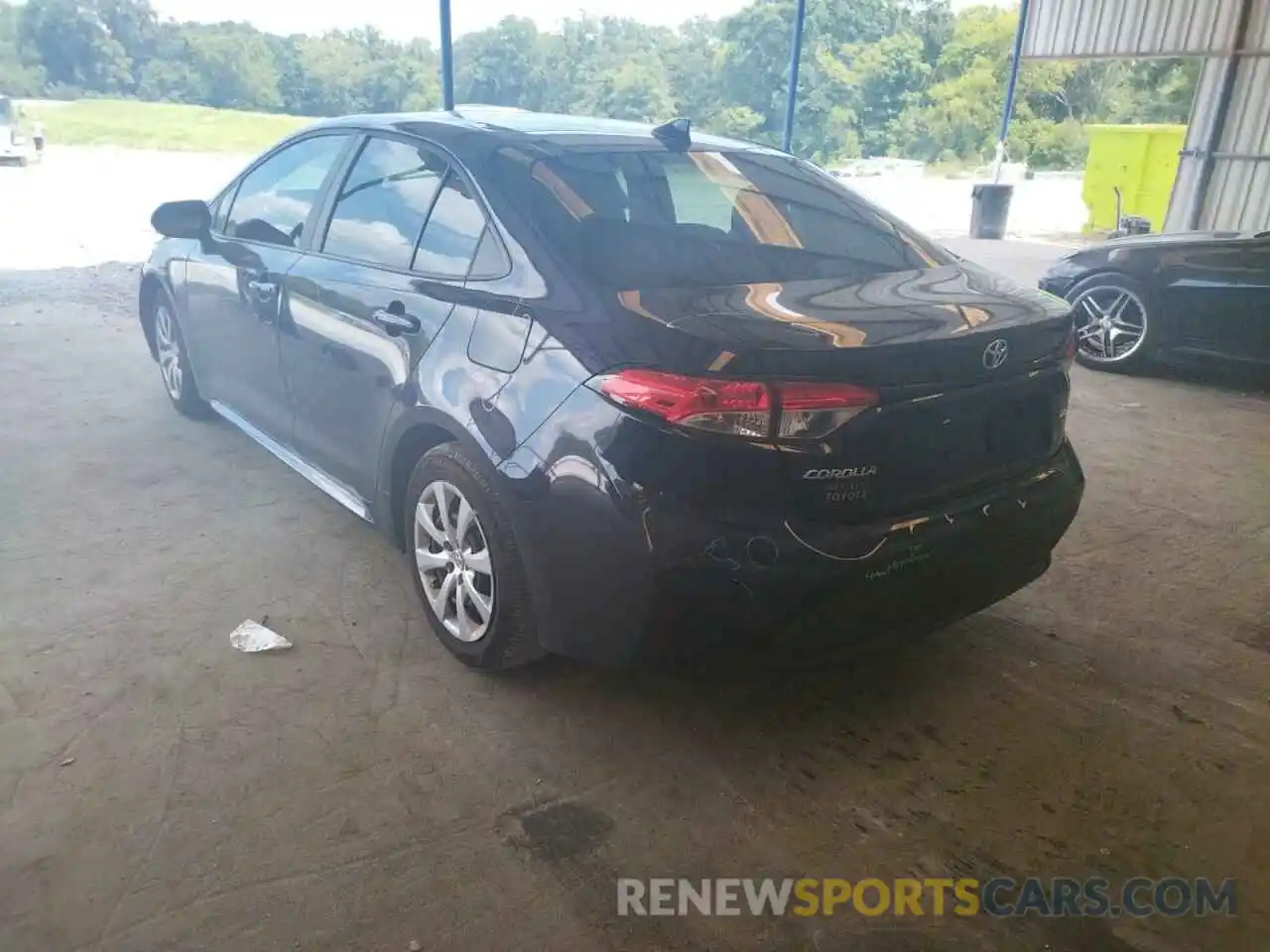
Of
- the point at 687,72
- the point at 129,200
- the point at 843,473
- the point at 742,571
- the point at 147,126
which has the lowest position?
the point at 129,200

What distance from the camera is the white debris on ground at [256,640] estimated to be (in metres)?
2.94

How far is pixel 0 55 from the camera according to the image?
28.8m

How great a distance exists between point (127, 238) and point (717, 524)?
11968mm

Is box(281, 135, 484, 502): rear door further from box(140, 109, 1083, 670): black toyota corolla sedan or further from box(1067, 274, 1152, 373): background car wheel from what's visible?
box(1067, 274, 1152, 373): background car wheel

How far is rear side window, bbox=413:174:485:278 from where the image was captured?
2.66 meters

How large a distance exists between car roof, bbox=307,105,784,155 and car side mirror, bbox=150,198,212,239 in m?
1.04

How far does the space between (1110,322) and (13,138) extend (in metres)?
23.9

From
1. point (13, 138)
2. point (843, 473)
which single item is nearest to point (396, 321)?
point (843, 473)

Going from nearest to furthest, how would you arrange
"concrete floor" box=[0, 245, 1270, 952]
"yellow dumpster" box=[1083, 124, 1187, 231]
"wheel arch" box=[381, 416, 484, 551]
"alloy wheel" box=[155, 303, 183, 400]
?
"concrete floor" box=[0, 245, 1270, 952] < "wheel arch" box=[381, 416, 484, 551] < "alloy wheel" box=[155, 303, 183, 400] < "yellow dumpster" box=[1083, 124, 1187, 231]

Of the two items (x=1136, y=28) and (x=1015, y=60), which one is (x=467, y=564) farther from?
(x=1015, y=60)

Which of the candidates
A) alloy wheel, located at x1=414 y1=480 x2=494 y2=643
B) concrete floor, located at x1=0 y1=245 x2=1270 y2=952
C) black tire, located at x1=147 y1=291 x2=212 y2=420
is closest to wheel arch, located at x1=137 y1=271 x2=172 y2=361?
black tire, located at x1=147 y1=291 x2=212 y2=420

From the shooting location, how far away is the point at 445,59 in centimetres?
823

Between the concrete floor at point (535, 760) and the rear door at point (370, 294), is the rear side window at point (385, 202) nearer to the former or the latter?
the rear door at point (370, 294)

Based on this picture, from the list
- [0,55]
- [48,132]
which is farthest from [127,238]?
[0,55]
